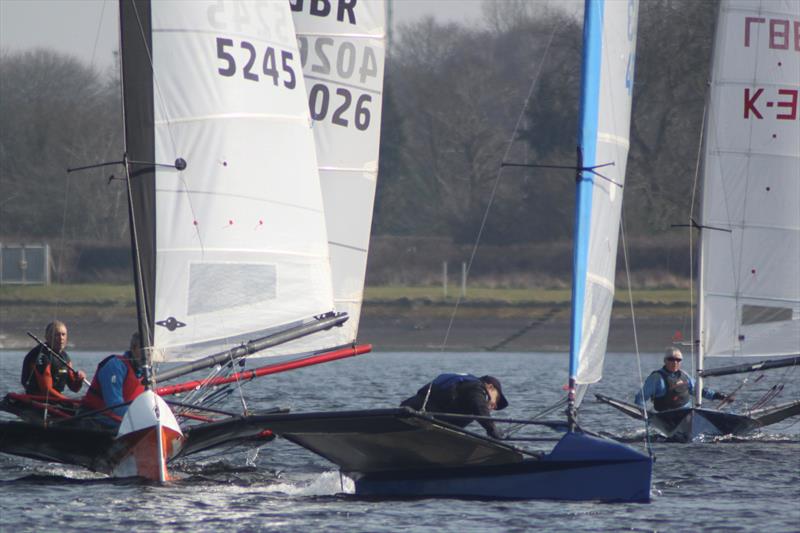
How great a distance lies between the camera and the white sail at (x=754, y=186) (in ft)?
62.2

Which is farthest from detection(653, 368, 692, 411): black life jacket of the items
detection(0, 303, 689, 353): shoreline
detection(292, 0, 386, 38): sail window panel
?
detection(0, 303, 689, 353): shoreline

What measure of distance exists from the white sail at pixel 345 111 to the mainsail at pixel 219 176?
218 centimetres

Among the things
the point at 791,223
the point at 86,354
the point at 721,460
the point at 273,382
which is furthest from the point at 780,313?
the point at 86,354

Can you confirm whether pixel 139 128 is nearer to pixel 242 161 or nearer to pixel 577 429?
pixel 242 161

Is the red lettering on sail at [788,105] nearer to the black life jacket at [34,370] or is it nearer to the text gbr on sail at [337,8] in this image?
the text gbr on sail at [337,8]

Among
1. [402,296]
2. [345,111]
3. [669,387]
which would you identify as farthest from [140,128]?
[402,296]

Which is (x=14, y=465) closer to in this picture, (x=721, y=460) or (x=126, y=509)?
(x=126, y=509)

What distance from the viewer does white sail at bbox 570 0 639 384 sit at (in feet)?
41.9

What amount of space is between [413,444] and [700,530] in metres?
2.29

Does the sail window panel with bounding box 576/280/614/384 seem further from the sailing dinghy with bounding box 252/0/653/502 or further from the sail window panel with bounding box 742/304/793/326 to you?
the sail window panel with bounding box 742/304/793/326

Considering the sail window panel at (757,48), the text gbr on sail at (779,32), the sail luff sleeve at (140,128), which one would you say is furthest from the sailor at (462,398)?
the text gbr on sail at (779,32)

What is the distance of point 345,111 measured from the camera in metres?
16.7

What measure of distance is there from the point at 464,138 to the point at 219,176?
38331 mm

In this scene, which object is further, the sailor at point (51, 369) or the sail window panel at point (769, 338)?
the sail window panel at point (769, 338)
